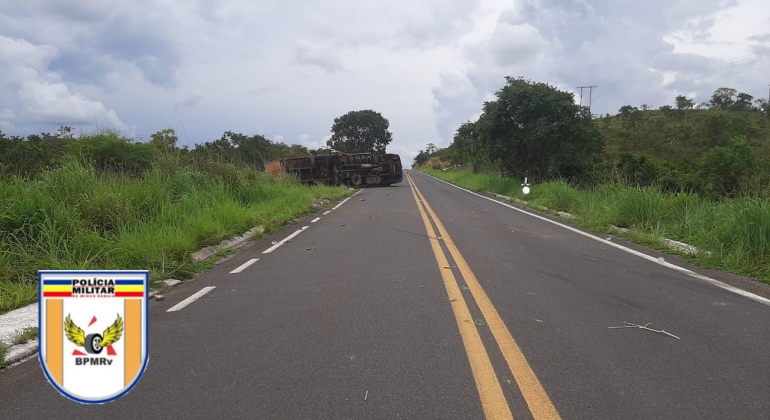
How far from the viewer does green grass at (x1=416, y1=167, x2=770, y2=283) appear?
25.5 feet

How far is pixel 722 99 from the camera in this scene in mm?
74500

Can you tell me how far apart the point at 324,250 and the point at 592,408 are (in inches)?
266

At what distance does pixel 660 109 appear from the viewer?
70.8m

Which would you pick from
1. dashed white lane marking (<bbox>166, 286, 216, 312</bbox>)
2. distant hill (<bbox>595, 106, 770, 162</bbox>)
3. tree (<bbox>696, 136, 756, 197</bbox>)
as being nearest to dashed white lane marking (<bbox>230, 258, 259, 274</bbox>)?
dashed white lane marking (<bbox>166, 286, 216, 312</bbox>)

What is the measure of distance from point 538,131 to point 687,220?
13.8 m

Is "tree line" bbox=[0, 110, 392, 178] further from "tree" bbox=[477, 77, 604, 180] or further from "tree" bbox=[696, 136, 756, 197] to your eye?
"tree" bbox=[696, 136, 756, 197]

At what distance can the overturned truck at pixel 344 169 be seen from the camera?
30938mm

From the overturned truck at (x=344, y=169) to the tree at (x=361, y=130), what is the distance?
169 feet

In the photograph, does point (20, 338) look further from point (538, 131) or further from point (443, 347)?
point (538, 131)

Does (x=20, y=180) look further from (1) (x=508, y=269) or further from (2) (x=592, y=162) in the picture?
(2) (x=592, y=162)

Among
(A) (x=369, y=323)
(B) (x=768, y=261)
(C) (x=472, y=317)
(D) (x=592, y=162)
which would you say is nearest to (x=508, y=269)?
(C) (x=472, y=317)

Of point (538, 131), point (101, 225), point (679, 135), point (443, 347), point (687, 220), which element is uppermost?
point (679, 135)

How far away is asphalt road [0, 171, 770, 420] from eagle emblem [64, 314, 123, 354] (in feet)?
2.96

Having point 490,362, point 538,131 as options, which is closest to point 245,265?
point 490,362
